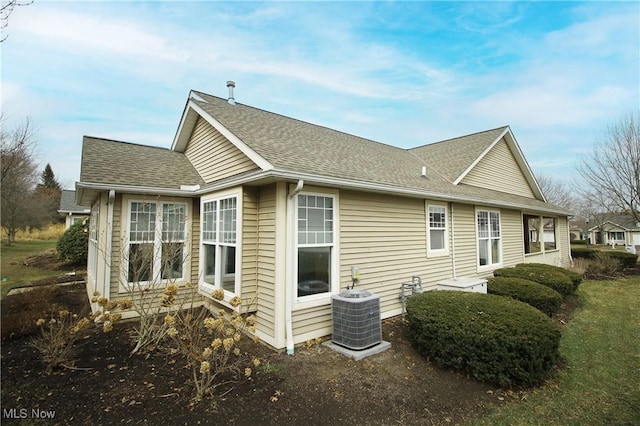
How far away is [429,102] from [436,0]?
23.0 ft

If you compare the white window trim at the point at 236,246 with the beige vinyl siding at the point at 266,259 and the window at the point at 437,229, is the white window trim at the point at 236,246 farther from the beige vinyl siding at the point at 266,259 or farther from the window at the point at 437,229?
the window at the point at 437,229

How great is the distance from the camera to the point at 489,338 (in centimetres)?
407

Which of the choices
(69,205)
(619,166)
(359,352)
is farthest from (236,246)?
(69,205)

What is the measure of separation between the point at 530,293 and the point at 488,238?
3.46m

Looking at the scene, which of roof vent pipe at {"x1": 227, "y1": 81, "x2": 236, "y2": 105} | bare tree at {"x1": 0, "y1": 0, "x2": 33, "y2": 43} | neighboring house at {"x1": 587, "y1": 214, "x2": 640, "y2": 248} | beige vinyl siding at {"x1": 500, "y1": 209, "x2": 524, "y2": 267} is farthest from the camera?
neighboring house at {"x1": 587, "y1": 214, "x2": 640, "y2": 248}

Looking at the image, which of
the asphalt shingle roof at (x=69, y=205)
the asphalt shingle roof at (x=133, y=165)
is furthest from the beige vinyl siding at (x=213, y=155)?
the asphalt shingle roof at (x=69, y=205)

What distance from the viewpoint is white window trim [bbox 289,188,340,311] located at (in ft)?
16.8

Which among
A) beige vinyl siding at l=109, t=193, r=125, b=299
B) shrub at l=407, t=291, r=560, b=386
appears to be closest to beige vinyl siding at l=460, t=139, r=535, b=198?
shrub at l=407, t=291, r=560, b=386

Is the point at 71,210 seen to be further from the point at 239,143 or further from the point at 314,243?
the point at 314,243

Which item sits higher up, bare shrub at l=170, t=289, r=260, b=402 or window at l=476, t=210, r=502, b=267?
window at l=476, t=210, r=502, b=267

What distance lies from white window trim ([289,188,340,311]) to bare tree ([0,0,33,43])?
14.1ft

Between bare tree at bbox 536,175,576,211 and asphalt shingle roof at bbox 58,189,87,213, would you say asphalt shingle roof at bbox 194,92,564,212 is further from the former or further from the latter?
bare tree at bbox 536,175,576,211

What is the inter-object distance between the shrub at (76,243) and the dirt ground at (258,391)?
33.1ft

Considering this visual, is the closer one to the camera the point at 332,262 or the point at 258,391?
the point at 258,391
